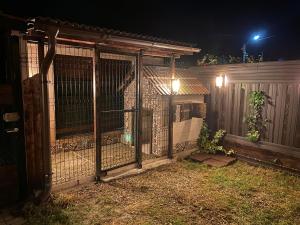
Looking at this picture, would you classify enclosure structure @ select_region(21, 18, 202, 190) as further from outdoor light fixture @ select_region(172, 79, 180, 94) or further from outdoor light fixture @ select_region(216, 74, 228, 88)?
outdoor light fixture @ select_region(216, 74, 228, 88)

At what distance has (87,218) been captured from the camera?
5137 mm

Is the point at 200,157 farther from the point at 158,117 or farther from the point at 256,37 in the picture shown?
the point at 256,37

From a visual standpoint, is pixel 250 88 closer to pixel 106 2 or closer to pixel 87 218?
pixel 87 218

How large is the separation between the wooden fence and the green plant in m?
0.39

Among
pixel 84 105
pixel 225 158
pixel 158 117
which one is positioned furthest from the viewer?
pixel 84 105

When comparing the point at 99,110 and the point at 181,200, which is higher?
the point at 99,110

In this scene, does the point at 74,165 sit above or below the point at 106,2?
below

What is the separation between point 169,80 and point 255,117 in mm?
3669

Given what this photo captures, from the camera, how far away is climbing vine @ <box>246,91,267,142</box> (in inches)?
338

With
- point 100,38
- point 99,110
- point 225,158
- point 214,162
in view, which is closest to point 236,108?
point 225,158

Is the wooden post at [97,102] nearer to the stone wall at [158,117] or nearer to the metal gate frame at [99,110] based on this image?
the metal gate frame at [99,110]

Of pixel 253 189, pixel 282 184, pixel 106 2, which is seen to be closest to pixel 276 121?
pixel 282 184

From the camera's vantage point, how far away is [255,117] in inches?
346

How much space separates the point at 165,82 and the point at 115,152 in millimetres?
3678
